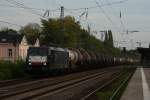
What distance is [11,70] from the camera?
136ft

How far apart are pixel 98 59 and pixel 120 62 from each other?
55296 mm

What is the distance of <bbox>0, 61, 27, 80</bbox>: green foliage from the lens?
129ft

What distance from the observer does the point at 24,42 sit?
9819 cm

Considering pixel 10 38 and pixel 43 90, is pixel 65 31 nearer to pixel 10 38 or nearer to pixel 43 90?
pixel 10 38

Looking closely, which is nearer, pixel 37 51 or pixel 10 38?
pixel 37 51

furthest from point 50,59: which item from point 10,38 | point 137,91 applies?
point 10,38

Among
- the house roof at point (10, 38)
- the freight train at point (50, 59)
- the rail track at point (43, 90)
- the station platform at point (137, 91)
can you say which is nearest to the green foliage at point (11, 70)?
the freight train at point (50, 59)

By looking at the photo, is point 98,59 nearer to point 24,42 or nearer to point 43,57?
point 24,42

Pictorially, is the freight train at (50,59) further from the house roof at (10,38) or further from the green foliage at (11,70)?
the house roof at (10,38)

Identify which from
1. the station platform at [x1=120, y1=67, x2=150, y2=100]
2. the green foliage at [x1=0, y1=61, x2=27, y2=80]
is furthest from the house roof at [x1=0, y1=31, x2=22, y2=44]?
the station platform at [x1=120, y1=67, x2=150, y2=100]

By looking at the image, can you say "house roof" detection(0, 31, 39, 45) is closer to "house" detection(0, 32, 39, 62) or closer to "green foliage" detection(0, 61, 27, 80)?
"house" detection(0, 32, 39, 62)

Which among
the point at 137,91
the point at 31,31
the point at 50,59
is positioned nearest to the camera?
the point at 137,91

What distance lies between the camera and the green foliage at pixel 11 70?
39.2 meters

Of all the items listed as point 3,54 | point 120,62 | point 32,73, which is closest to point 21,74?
point 32,73
